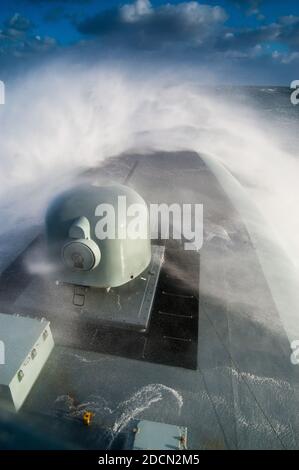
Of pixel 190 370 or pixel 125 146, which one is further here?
pixel 125 146

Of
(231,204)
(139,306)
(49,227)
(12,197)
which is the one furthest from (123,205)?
(12,197)

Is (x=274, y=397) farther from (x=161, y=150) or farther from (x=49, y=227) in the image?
(x=161, y=150)
